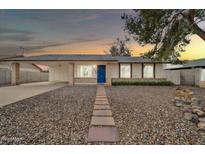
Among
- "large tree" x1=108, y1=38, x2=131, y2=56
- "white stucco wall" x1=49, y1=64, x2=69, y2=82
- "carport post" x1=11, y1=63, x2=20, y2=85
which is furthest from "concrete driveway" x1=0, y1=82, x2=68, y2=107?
"white stucco wall" x1=49, y1=64, x2=69, y2=82

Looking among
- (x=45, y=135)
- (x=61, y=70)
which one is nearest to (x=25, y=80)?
(x=61, y=70)

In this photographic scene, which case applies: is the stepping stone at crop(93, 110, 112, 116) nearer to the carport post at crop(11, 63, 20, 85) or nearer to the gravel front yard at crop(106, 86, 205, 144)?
the gravel front yard at crop(106, 86, 205, 144)

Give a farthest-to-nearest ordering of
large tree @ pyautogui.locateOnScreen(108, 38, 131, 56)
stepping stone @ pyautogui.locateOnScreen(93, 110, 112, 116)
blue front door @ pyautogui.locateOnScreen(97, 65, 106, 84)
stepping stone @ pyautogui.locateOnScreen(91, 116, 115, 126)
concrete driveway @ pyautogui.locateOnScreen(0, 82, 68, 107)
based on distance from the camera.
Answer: blue front door @ pyautogui.locateOnScreen(97, 65, 106, 84), large tree @ pyautogui.locateOnScreen(108, 38, 131, 56), concrete driveway @ pyautogui.locateOnScreen(0, 82, 68, 107), stepping stone @ pyautogui.locateOnScreen(93, 110, 112, 116), stepping stone @ pyautogui.locateOnScreen(91, 116, 115, 126)

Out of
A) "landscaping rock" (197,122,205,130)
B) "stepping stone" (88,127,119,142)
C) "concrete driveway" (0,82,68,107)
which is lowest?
"stepping stone" (88,127,119,142)

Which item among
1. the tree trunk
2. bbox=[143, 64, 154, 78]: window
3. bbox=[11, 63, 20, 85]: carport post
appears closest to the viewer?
the tree trunk

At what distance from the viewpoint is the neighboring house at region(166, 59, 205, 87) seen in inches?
448

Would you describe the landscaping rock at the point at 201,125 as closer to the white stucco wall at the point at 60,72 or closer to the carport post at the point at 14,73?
the carport post at the point at 14,73

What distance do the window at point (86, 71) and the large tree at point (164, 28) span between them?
342 inches

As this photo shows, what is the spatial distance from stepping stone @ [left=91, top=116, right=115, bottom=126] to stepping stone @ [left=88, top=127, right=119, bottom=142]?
0.20 metres

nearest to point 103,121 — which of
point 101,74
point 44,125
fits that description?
point 44,125

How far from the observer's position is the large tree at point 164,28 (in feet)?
18.1

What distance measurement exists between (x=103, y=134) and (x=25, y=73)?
1568 cm

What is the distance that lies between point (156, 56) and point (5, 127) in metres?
4.51

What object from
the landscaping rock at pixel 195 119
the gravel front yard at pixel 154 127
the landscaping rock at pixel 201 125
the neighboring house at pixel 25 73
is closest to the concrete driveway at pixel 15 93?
the neighboring house at pixel 25 73
